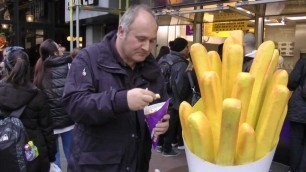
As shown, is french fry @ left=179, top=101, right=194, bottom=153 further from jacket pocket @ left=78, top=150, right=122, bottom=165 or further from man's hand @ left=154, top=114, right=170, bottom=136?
jacket pocket @ left=78, top=150, right=122, bottom=165

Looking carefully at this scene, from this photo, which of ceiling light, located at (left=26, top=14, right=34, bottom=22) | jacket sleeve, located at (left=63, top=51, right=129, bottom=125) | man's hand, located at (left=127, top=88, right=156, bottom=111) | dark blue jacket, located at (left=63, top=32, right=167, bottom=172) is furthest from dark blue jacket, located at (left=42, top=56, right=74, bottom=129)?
ceiling light, located at (left=26, top=14, right=34, bottom=22)

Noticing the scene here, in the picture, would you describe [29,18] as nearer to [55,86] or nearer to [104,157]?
[55,86]

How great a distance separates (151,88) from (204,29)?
7.14 metres

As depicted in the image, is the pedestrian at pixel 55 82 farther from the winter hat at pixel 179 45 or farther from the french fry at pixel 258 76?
the french fry at pixel 258 76

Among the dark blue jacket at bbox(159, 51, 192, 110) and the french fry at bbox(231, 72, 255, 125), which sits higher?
the french fry at bbox(231, 72, 255, 125)

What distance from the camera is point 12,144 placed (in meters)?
3.41

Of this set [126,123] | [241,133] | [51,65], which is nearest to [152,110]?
[126,123]

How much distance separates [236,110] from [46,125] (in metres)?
3.11

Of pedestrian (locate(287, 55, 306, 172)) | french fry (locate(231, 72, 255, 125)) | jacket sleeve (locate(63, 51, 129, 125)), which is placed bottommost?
pedestrian (locate(287, 55, 306, 172))

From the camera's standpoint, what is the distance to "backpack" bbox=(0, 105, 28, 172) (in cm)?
339

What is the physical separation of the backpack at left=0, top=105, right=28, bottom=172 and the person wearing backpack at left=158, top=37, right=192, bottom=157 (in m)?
3.14

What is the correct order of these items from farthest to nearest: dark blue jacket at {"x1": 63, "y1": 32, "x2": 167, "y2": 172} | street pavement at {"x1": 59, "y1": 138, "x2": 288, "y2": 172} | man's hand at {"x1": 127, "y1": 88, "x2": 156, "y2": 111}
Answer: street pavement at {"x1": 59, "y1": 138, "x2": 288, "y2": 172} → dark blue jacket at {"x1": 63, "y1": 32, "x2": 167, "y2": 172} → man's hand at {"x1": 127, "y1": 88, "x2": 156, "y2": 111}

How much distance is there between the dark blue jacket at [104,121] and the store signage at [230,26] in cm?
634

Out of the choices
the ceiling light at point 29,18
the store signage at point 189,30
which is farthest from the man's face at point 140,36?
the ceiling light at point 29,18
